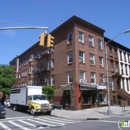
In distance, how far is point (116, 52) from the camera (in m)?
37.6

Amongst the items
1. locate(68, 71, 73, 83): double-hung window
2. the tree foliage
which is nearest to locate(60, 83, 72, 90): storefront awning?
locate(68, 71, 73, 83): double-hung window

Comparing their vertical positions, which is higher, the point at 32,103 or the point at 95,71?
the point at 95,71

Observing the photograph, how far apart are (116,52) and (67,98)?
50.9ft

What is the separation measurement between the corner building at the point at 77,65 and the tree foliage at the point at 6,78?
13477 mm

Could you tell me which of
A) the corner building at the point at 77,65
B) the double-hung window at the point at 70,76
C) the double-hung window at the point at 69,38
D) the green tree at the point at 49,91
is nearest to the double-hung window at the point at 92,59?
the corner building at the point at 77,65

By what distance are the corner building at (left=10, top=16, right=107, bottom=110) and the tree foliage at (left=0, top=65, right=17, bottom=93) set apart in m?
13.5

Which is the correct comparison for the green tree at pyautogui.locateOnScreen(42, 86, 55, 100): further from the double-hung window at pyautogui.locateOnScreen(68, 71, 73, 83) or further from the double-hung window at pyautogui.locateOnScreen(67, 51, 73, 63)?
the double-hung window at pyautogui.locateOnScreen(67, 51, 73, 63)

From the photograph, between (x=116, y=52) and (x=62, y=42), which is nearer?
(x=62, y=42)

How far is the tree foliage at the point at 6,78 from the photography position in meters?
44.5

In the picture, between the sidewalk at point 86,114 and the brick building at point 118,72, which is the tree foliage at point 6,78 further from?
the brick building at point 118,72

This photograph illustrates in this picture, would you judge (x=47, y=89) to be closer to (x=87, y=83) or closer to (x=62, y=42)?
(x=87, y=83)

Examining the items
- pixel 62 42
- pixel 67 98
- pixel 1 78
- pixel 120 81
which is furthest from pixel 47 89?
pixel 1 78

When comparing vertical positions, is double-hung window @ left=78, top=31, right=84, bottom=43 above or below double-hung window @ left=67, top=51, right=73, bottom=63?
above

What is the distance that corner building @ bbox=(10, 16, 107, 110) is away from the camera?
90.9 ft
